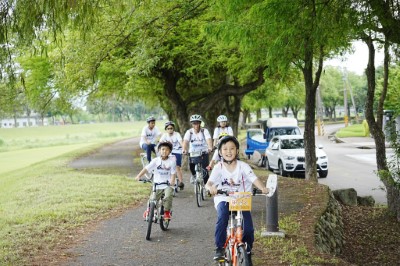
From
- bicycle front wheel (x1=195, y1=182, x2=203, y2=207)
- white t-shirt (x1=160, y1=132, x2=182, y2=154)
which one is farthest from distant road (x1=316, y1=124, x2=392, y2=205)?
white t-shirt (x1=160, y1=132, x2=182, y2=154)

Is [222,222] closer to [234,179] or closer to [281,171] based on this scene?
[234,179]

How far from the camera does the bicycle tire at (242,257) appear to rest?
5.24 m

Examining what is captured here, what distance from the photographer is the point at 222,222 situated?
5797mm

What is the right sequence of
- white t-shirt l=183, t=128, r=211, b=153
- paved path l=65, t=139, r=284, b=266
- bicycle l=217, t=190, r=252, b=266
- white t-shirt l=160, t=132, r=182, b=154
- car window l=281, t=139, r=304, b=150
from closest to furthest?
bicycle l=217, t=190, r=252, b=266, paved path l=65, t=139, r=284, b=266, white t-shirt l=183, t=128, r=211, b=153, white t-shirt l=160, t=132, r=182, b=154, car window l=281, t=139, r=304, b=150

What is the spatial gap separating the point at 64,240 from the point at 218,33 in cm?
462

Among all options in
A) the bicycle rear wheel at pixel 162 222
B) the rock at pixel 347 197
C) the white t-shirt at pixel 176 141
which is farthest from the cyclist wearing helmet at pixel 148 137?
the rock at pixel 347 197

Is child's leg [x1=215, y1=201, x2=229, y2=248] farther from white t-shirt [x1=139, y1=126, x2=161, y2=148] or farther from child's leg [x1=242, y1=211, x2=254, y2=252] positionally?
white t-shirt [x1=139, y1=126, x2=161, y2=148]

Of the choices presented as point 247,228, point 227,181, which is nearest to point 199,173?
point 227,181

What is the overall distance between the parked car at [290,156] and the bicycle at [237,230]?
14.6 m

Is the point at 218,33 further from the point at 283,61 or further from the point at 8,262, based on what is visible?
the point at 8,262

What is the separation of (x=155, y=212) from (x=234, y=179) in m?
3.18

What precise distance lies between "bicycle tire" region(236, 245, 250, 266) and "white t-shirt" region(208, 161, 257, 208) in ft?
2.20

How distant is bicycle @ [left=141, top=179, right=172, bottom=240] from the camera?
824 cm

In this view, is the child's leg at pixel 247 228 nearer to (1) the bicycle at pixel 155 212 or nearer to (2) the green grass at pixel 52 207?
(1) the bicycle at pixel 155 212
